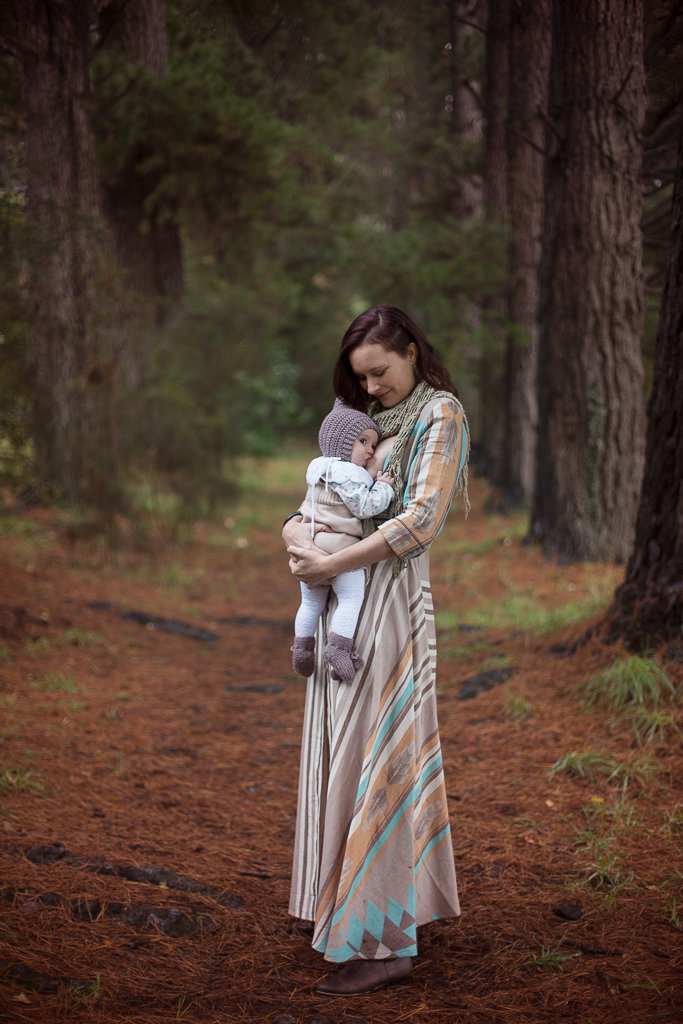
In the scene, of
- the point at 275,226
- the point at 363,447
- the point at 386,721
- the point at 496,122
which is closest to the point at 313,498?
the point at 363,447

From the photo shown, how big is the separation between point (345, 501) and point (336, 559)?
183mm

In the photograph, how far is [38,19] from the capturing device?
6.26 metres

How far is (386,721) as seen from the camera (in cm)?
243

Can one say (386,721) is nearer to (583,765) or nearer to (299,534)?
(299,534)

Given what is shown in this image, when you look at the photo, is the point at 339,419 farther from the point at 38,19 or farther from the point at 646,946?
the point at 38,19

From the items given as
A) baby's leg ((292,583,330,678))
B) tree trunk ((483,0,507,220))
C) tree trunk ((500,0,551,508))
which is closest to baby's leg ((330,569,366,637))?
baby's leg ((292,583,330,678))

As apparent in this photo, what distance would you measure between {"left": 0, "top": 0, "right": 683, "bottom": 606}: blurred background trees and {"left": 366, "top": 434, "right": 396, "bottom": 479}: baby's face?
1692 millimetres

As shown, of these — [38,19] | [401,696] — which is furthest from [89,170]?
[401,696]

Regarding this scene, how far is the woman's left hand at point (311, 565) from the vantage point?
2.34 metres

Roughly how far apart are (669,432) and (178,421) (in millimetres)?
6257

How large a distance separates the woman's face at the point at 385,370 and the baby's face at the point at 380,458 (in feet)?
0.46

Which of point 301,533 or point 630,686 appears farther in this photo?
point 630,686

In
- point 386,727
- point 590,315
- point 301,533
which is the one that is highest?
point 590,315

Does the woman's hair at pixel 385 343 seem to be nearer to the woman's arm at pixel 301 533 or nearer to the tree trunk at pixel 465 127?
the woman's arm at pixel 301 533
